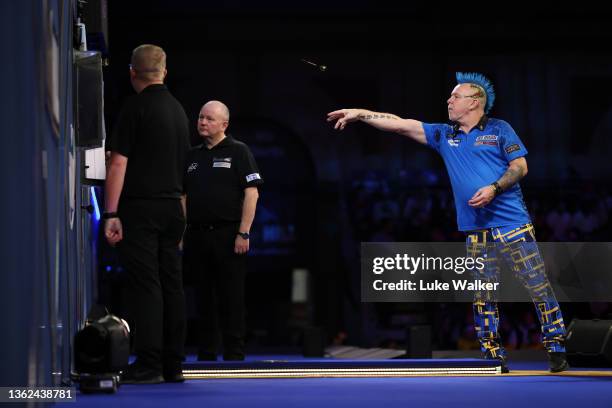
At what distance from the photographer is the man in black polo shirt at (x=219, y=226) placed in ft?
21.1

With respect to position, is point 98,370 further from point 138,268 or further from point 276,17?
point 276,17

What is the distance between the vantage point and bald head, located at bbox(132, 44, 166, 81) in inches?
192

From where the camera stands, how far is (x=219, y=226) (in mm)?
6445

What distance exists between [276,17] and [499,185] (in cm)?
673

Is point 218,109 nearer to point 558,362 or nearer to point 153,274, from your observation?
point 153,274

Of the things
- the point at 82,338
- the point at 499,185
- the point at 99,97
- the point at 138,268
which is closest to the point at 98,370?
the point at 82,338

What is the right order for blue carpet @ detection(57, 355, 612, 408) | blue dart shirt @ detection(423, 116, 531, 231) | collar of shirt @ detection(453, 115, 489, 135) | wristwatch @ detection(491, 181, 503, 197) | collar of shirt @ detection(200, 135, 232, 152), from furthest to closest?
collar of shirt @ detection(200, 135, 232, 152), collar of shirt @ detection(453, 115, 489, 135), blue dart shirt @ detection(423, 116, 531, 231), wristwatch @ detection(491, 181, 503, 197), blue carpet @ detection(57, 355, 612, 408)

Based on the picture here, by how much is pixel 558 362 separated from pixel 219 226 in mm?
2111

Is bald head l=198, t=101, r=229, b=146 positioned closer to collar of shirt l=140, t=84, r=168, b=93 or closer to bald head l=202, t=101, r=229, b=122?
bald head l=202, t=101, r=229, b=122

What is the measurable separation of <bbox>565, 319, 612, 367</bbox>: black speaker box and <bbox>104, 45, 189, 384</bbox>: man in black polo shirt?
2.31 m

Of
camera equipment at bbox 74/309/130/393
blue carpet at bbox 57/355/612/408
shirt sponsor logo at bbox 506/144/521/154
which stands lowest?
blue carpet at bbox 57/355/612/408

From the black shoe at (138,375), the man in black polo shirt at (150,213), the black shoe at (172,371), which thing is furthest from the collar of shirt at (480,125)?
the black shoe at (138,375)

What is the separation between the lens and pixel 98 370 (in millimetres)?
4344

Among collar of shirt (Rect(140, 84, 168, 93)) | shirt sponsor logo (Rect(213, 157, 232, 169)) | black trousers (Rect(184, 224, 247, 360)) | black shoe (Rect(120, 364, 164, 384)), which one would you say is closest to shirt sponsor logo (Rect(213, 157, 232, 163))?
shirt sponsor logo (Rect(213, 157, 232, 169))
